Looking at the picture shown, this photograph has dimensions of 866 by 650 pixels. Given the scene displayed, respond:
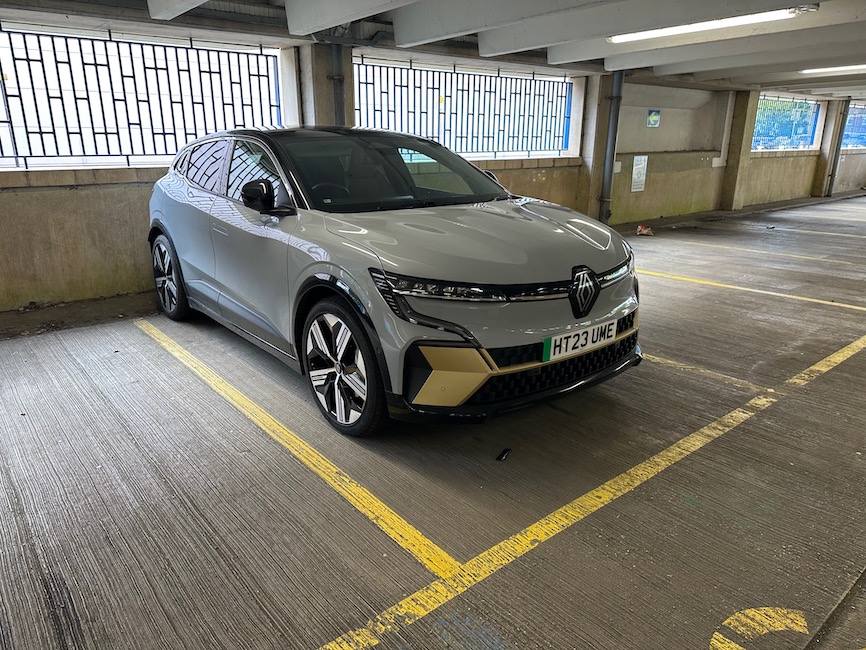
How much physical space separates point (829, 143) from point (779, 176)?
2.80 m

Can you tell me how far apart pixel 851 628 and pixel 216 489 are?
8.24 ft

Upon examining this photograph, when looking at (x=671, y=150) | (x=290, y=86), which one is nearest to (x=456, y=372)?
(x=290, y=86)

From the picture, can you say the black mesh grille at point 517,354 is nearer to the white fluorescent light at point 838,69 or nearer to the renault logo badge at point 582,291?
the renault logo badge at point 582,291

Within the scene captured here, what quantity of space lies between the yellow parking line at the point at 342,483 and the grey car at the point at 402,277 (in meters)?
0.26

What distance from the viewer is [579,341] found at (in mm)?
2869

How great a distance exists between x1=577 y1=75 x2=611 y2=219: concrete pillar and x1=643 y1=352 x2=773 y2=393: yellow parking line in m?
6.32

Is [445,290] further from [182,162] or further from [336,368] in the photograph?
[182,162]

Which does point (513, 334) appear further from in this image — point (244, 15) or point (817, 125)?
point (817, 125)

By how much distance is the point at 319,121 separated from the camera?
22.5ft

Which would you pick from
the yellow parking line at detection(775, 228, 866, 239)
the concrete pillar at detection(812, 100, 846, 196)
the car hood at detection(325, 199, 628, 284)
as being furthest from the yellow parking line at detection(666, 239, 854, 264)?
the concrete pillar at detection(812, 100, 846, 196)

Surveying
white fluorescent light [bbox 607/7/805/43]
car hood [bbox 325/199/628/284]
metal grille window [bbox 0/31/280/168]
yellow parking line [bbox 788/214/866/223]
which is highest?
white fluorescent light [bbox 607/7/805/43]

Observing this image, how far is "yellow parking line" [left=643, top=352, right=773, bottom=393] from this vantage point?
12.8 ft

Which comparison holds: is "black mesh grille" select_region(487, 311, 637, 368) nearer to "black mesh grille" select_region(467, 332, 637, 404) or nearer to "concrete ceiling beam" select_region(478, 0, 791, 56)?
"black mesh grille" select_region(467, 332, 637, 404)

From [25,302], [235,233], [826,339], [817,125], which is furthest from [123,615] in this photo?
[817,125]
